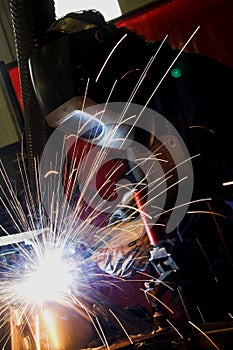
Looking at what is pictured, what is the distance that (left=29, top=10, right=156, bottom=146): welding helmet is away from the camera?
4.56 feet

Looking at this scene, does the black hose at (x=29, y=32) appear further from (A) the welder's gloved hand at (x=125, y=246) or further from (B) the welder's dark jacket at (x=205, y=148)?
(A) the welder's gloved hand at (x=125, y=246)

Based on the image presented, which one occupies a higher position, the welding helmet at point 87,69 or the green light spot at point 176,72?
the welding helmet at point 87,69

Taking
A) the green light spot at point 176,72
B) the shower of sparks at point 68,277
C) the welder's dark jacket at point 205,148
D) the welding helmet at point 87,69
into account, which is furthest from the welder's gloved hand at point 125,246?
the green light spot at point 176,72

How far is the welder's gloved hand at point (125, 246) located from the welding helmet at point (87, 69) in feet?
0.98

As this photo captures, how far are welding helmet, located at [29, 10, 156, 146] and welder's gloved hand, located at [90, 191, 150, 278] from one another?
11.8 inches

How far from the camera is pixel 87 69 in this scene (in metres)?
1.42

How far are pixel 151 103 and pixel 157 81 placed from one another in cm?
8

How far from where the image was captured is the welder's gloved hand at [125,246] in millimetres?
1308

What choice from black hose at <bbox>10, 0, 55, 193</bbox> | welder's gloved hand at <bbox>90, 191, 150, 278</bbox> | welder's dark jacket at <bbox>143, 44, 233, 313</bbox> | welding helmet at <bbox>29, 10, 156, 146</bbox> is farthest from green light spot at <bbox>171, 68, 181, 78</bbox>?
black hose at <bbox>10, 0, 55, 193</bbox>

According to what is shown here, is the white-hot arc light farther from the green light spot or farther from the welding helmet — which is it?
the green light spot

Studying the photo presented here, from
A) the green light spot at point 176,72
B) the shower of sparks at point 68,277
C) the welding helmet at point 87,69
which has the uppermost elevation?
the welding helmet at point 87,69

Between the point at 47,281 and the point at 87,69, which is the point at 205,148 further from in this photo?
the point at 47,281

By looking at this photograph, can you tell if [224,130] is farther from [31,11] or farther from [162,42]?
[31,11]

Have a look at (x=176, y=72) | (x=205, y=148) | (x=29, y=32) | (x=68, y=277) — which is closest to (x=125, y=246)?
(x=68, y=277)
